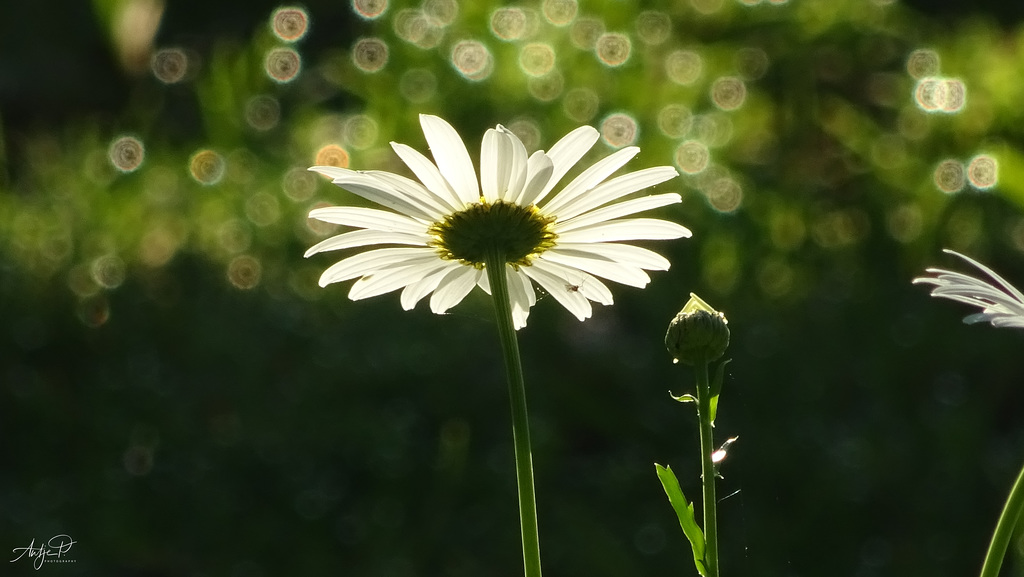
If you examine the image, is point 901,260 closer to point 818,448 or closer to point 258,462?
point 818,448

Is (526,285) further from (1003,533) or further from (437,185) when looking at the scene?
(1003,533)

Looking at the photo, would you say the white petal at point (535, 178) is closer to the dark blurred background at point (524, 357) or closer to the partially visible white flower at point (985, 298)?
the partially visible white flower at point (985, 298)

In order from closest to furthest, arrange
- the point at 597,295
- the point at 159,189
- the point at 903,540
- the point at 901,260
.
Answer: the point at 597,295, the point at 903,540, the point at 901,260, the point at 159,189

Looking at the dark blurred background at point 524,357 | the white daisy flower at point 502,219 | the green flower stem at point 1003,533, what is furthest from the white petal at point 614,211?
the dark blurred background at point 524,357

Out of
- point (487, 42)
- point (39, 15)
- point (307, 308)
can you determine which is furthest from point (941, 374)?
point (39, 15)

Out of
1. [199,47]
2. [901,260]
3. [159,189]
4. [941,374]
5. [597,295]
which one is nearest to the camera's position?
[597,295]
